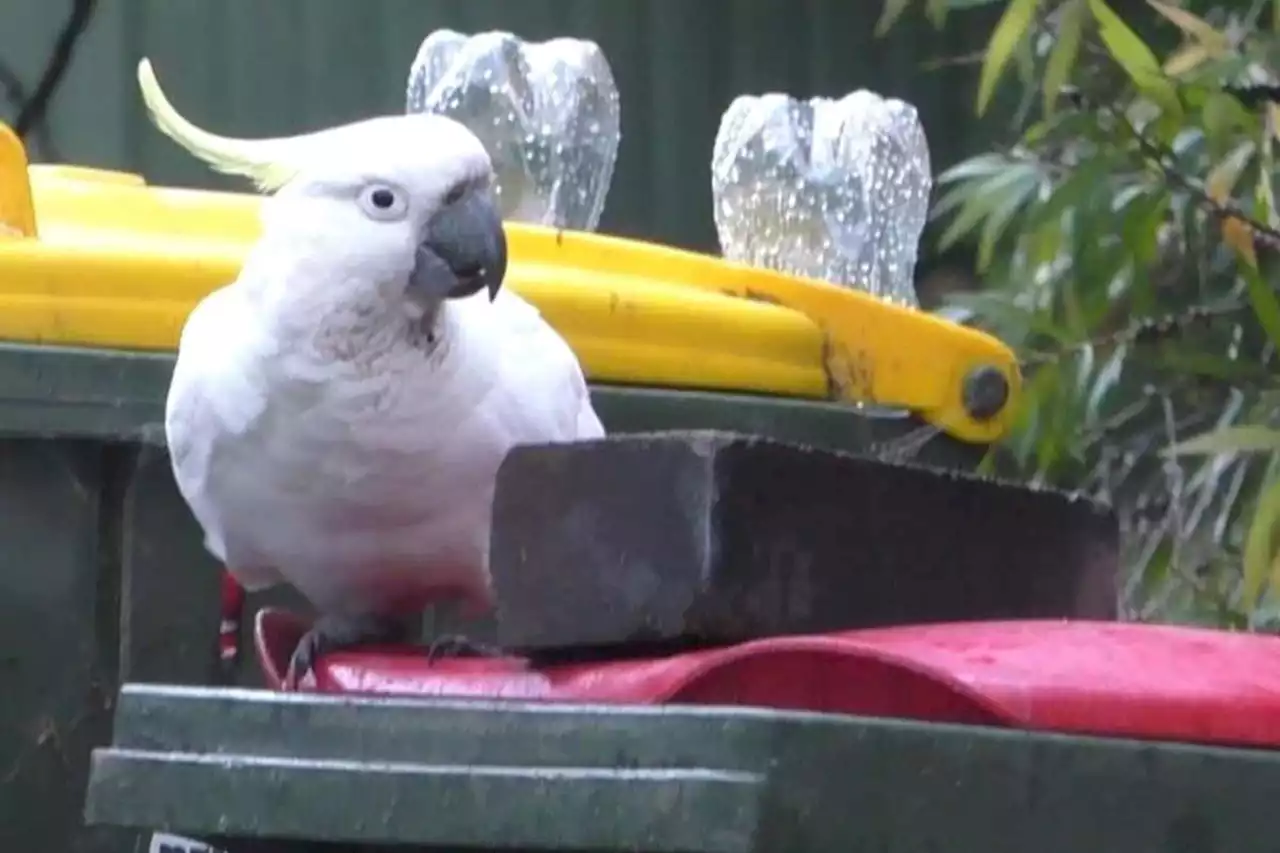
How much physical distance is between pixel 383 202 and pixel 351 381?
101 mm

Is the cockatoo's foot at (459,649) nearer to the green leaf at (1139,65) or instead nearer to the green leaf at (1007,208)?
the green leaf at (1139,65)

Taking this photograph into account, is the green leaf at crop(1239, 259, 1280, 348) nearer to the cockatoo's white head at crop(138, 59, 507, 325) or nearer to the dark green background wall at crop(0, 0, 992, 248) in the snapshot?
the cockatoo's white head at crop(138, 59, 507, 325)

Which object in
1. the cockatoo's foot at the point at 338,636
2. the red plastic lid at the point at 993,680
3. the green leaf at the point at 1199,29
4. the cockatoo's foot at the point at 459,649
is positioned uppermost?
the green leaf at the point at 1199,29

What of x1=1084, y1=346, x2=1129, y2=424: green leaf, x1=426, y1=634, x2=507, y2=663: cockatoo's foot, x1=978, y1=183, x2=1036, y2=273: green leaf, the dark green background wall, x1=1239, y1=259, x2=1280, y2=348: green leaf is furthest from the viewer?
the dark green background wall

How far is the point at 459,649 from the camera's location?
1033 millimetres

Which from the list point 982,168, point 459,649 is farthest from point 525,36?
point 459,649

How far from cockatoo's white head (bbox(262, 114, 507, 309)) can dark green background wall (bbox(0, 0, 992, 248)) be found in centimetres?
158

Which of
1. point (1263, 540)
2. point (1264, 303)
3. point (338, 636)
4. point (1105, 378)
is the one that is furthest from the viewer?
point (1105, 378)

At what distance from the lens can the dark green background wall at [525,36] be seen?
2635 millimetres

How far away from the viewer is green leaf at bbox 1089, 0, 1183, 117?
1.57 m

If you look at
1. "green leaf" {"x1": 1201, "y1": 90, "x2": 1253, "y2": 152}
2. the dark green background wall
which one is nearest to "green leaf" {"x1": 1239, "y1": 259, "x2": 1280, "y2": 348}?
"green leaf" {"x1": 1201, "y1": 90, "x2": 1253, "y2": 152}

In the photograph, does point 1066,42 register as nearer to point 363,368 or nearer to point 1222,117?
point 1222,117

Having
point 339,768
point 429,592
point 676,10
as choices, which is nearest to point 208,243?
point 429,592

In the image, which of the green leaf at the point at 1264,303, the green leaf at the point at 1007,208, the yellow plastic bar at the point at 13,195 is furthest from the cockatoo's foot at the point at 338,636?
the green leaf at the point at 1007,208
